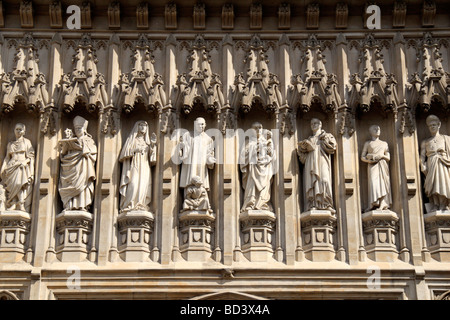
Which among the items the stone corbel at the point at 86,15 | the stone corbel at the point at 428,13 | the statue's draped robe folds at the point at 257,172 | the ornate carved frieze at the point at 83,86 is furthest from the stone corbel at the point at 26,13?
the stone corbel at the point at 428,13

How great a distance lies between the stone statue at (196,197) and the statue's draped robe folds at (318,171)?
6.37ft

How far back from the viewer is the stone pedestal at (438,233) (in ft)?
55.7

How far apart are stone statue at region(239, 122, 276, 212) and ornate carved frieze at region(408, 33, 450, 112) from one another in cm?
302

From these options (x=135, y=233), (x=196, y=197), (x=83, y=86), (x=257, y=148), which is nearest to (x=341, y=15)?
(x=257, y=148)

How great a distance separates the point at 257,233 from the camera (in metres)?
17.1

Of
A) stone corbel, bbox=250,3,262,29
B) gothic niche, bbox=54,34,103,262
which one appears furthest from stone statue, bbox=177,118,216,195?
stone corbel, bbox=250,3,262,29

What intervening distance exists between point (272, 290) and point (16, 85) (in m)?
6.53

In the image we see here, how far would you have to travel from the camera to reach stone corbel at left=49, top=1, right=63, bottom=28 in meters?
18.7

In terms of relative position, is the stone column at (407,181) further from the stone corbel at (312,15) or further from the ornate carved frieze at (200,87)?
the ornate carved frieze at (200,87)

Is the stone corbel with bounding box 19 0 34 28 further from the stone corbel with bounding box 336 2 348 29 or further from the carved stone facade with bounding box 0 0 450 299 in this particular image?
the stone corbel with bounding box 336 2 348 29

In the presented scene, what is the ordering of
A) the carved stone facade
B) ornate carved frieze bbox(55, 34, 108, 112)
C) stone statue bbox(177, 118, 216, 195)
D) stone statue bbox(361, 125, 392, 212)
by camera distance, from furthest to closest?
ornate carved frieze bbox(55, 34, 108, 112) → stone statue bbox(177, 118, 216, 195) → stone statue bbox(361, 125, 392, 212) → the carved stone facade

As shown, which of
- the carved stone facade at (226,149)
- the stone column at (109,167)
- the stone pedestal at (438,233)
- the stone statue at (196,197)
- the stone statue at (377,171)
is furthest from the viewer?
the stone statue at (377,171)

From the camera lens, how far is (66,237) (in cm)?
1712
